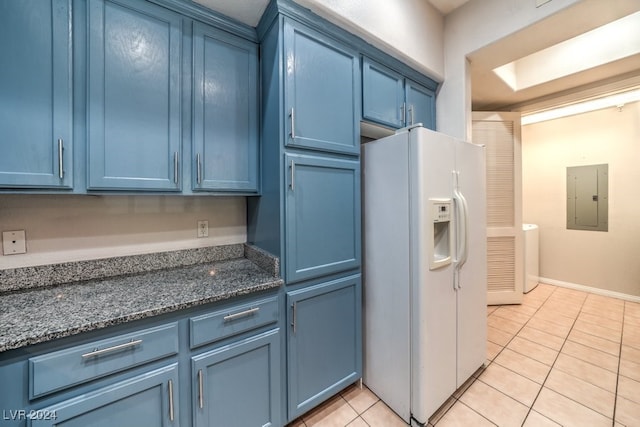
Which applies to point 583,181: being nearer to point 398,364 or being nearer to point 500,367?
point 500,367

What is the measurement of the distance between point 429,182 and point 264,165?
3.34ft

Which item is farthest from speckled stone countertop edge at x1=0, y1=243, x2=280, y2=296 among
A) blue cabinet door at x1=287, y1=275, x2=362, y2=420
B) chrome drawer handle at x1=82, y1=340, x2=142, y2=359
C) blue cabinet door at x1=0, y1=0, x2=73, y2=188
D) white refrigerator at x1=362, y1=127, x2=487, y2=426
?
white refrigerator at x1=362, y1=127, x2=487, y2=426

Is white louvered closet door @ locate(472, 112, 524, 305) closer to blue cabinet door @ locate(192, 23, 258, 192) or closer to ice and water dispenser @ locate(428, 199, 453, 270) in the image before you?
ice and water dispenser @ locate(428, 199, 453, 270)

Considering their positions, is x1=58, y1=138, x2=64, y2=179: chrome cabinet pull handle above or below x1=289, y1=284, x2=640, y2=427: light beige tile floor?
above

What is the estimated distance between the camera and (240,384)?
1.24 meters

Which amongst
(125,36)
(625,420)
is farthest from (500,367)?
(125,36)

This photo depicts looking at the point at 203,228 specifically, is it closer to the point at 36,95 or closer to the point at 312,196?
the point at 312,196

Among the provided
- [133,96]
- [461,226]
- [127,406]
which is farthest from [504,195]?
[127,406]

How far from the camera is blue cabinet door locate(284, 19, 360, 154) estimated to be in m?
1.40

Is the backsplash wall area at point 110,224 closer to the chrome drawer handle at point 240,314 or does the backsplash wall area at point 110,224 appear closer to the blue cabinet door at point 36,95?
the blue cabinet door at point 36,95

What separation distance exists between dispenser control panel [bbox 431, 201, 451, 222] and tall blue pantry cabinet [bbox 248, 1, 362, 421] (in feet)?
1.57

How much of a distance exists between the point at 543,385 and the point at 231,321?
2.25 m

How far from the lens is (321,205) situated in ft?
5.00

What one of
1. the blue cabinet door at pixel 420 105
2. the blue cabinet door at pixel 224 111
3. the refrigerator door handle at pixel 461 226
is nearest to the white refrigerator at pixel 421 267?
the refrigerator door handle at pixel 461 226
